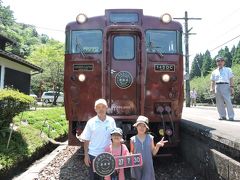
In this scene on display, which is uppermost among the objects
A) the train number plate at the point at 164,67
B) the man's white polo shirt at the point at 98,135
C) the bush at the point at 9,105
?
the train number plate at the point at 164,67

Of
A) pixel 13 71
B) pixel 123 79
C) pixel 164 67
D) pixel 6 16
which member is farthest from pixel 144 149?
pixel 6 16

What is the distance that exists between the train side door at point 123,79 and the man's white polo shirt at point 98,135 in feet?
9.22

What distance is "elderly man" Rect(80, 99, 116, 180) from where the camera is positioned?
5.31 m

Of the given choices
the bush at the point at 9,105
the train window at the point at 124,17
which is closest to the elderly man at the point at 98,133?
the train window at the point at 124,17

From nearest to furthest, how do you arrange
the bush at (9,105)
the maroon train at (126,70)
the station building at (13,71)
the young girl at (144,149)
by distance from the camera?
the young girl at (144,149), the maroon train at (126,70), the bush at (9,105), the station building at (13,71)

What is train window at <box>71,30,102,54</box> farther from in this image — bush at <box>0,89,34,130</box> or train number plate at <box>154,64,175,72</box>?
bush at <box>0,89,34,130</box>

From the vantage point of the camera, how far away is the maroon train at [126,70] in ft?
26.8

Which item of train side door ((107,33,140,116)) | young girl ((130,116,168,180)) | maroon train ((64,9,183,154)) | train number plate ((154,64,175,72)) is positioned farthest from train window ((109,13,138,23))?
young girl ((130,116,168,180))

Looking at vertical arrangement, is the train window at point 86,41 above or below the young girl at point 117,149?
above

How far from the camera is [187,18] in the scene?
34.2 metres

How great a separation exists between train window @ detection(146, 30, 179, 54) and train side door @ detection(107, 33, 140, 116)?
Result: 296 mm

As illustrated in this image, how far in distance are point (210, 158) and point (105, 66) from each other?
9.87 ft

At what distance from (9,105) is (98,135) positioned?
15.7 ft

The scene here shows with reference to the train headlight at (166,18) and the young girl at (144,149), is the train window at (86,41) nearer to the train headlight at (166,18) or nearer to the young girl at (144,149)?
the train headlight at (166,18)
